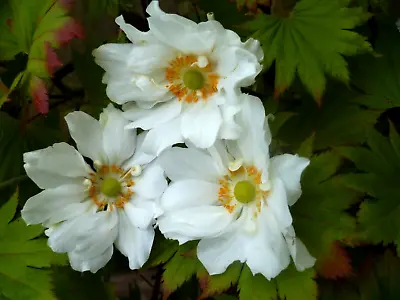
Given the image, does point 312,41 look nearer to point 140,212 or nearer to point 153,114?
point 153,114

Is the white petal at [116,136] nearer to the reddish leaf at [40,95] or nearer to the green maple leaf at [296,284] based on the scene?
the reddish leaf at [40,95]

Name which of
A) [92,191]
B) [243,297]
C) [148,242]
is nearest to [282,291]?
[243,297]

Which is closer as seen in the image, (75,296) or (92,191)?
(92,191)

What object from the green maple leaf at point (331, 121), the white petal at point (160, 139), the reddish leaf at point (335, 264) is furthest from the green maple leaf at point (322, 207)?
the white petal at point (160, 139)

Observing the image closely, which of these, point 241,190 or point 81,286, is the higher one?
point 241,190

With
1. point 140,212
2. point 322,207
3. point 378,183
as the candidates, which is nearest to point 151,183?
point 140,212

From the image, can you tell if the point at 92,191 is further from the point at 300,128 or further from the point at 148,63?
the point at 300,128

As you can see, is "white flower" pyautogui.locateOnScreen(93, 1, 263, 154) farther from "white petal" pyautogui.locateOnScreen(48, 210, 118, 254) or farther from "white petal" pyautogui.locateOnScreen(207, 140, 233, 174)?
"white petal" pyautogui.locateOnScreen(48, 210, 118, 254)
